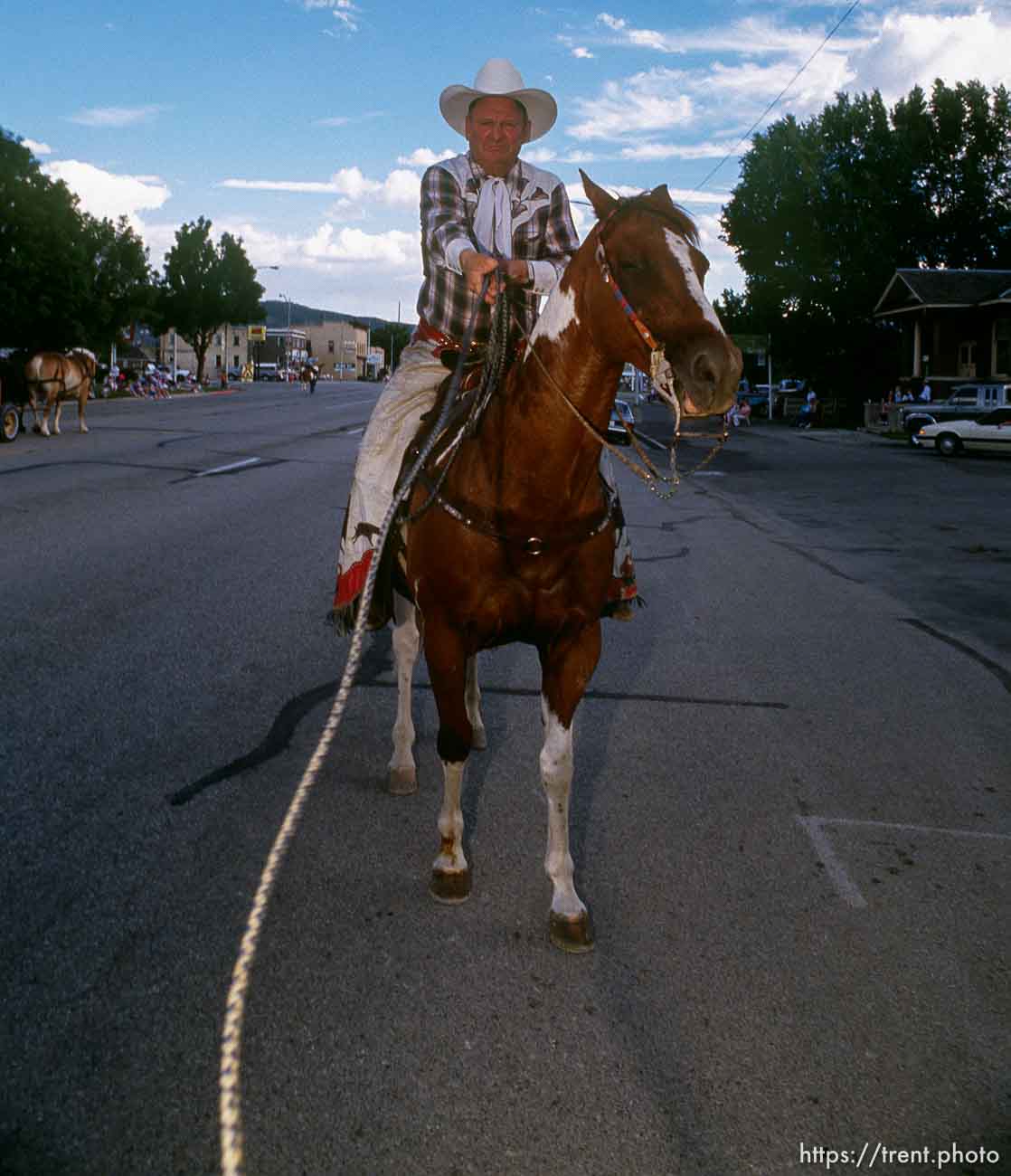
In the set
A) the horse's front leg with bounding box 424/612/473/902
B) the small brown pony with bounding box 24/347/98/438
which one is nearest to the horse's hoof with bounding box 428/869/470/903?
the horse's front leg with bounding box 424/612/473/902

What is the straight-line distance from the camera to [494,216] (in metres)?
4.13

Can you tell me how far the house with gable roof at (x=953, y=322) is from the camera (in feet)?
158

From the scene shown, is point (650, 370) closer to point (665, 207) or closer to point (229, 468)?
point (665, 207)

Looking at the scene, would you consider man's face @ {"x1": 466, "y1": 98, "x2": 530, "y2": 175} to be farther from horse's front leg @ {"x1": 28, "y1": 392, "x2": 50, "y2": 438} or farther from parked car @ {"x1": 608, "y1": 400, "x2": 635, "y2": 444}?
horse's front leg @ {"x1": 28, "y1": 392, "x2": 50, "y2": 438}

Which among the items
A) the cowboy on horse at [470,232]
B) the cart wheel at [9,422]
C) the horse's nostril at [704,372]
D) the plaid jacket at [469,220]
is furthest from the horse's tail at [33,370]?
the horse's nostril at [704,372]

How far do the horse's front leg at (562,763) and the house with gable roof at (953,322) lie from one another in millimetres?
49093

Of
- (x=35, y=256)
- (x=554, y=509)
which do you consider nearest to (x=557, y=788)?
(x=554, y=509)

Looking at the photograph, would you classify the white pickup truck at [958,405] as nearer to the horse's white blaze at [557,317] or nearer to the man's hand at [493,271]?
the man's hand at [493,271]

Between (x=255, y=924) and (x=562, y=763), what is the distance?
1163mm

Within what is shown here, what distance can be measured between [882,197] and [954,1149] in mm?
61754

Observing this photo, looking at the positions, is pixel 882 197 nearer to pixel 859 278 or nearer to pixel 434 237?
pixel 859 278

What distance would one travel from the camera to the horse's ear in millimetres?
3080

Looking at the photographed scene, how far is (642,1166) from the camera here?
8.02 ft

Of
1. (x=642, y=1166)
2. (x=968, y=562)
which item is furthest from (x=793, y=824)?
(x=968, y=562)
